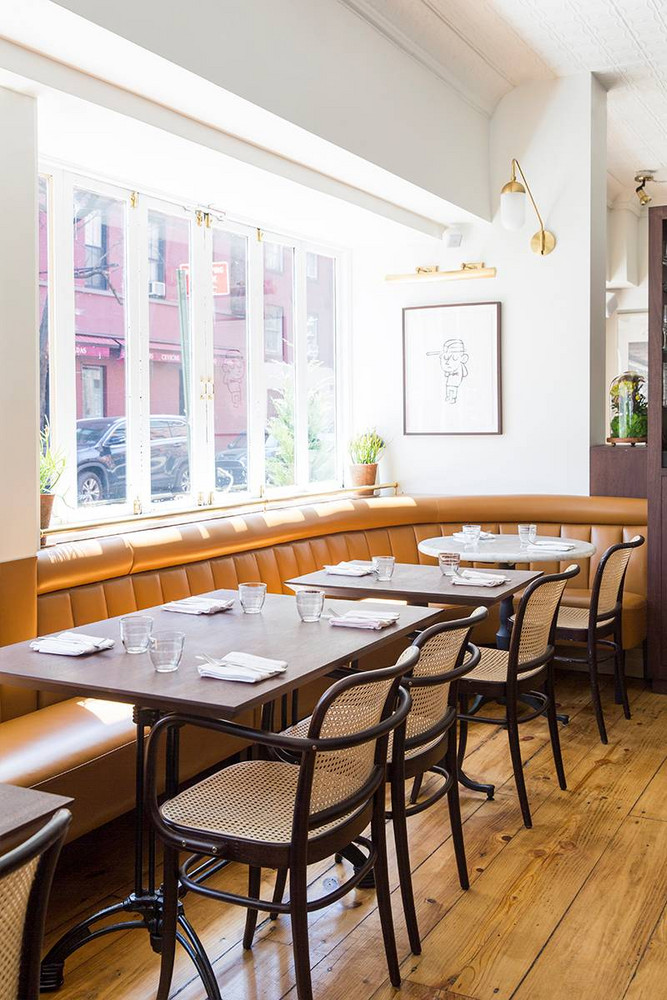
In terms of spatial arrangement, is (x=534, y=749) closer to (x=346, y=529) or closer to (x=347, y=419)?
(x=346, y=529)

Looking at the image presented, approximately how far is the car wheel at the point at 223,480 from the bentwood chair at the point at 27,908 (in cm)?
413

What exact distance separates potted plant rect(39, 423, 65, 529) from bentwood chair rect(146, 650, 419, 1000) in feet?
5.69

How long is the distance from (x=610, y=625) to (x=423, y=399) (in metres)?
2.22

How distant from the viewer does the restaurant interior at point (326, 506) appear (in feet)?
7.94

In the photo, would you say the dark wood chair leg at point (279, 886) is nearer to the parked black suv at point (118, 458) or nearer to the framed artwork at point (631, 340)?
the parked black suv at point (118, 458)

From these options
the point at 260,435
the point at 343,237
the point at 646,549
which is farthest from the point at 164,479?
the point at 646,549

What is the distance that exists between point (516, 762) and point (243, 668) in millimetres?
1446

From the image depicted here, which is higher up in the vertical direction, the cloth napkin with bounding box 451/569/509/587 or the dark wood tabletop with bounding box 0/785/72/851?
the cloth napkin with bounding box 451/569/509/587

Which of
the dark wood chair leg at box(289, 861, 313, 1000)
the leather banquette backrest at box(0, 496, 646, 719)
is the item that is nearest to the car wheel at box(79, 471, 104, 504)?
the leather banquette backrest at box(0, 496, 646, 719)

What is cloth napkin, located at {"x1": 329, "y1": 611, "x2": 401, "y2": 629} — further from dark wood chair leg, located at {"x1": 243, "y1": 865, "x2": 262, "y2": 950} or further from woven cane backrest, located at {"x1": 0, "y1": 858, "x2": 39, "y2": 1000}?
woven cane backrest, located at {"x1": 0, "y1": 858, "x2": 39, "y2": 1000}

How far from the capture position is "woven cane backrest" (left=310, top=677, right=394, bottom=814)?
→ 2.11m

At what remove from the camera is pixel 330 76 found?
4359 mm

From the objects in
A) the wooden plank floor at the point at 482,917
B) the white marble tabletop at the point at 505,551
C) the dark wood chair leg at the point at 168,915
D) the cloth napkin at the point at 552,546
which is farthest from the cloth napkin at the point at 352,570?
the dark wood chair leg at the point at 168,915

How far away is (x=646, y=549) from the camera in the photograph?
541 cm
